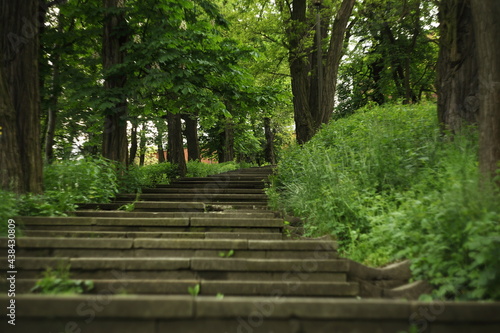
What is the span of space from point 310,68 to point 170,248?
11656 millimetres

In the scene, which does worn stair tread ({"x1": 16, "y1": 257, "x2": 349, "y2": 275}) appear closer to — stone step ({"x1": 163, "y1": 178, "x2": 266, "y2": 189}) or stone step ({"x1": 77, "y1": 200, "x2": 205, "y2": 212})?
stone step ({"x1": 77, "y1": 200, "x2": 205, "y2": 212})

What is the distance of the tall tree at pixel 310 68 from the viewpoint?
10625 millimetres

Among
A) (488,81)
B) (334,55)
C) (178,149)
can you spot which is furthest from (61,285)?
(178,149)

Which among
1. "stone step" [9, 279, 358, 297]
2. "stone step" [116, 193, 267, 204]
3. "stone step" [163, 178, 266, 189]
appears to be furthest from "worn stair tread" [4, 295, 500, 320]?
"stone step" [163, 178, 266, 189]

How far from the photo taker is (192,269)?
388cm

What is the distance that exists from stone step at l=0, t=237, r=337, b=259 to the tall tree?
25.1ft

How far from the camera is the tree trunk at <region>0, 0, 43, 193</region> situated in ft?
19.8

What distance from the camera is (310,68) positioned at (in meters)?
14.0

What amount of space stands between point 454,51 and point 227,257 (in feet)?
16.9

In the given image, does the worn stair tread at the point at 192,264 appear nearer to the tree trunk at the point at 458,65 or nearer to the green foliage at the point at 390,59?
the tree trunk at the point at 458,65

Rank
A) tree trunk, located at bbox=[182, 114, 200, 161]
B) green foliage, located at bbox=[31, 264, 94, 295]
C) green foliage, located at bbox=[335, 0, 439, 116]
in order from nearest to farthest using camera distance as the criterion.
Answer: green foliage, located at bbox=[31, 264, 94, 295] < green foliage, located at bbox=[335, 0, 439, 116] < tree trunk, located at bbox=[182, 114, 200, 161]

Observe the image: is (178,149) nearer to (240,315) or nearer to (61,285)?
(61,285)

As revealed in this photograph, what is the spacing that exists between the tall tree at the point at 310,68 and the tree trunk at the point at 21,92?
813cm

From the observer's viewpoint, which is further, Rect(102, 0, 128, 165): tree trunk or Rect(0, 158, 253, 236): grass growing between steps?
Rect(102, 0, 128, 165): tree trunk
